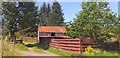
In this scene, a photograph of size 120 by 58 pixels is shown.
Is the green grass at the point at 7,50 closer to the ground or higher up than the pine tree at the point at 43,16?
closer to the ground

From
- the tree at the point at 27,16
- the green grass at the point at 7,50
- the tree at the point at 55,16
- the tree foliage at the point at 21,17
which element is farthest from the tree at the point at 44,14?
the green grass at the point at 7,50

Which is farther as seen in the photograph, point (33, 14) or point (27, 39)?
point (27, 39)

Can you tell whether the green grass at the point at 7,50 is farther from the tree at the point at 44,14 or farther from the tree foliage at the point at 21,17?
the tree at the point at 44,14

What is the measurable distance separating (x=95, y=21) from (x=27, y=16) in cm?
1090

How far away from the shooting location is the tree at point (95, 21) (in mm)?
18234

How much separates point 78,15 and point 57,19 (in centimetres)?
3402

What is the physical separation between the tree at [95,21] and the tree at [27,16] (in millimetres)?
9359

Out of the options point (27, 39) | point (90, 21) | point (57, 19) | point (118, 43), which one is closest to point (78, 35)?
point (90, 21)

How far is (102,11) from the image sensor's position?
737 inches

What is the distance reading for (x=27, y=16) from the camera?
27.2 m

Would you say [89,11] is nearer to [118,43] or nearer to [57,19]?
[118,43]

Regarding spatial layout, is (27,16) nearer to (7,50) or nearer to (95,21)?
(95,21)

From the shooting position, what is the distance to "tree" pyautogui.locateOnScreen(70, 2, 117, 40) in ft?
59.8

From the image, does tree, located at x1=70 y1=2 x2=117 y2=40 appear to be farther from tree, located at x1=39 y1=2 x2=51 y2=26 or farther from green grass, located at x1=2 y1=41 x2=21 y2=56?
tree, located at x1=39 y1=2 x2=51 y2=26
